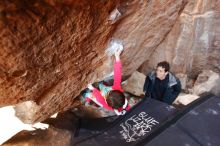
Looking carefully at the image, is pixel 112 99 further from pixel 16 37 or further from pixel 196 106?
pixel 16 37

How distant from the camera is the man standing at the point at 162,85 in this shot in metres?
4.54

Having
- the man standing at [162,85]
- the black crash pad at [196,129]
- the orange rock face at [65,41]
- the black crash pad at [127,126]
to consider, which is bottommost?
the black crash pad at [196,129]

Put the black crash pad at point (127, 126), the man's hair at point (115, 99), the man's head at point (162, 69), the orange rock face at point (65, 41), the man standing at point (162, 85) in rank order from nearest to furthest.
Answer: the orange rock face at point (65, 41) < the black crash pad at point (127, 126) < the man's hair at point (115, 99) < the man's head at point (162, 69) < the man standing at point (162, 85)

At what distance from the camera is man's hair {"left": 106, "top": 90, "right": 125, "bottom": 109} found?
3963 mm

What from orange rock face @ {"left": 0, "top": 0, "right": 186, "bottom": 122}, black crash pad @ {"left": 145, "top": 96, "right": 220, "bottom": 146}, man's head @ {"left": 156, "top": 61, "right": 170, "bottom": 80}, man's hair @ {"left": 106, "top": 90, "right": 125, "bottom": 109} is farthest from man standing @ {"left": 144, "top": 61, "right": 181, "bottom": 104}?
black crash pad @ {"left": 145, "top": 96, "right": 220, "bottom": 146}

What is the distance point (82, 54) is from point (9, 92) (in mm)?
989

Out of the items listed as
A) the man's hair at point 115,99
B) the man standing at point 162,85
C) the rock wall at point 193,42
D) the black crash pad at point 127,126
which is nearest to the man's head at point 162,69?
the man standing at point 162,85

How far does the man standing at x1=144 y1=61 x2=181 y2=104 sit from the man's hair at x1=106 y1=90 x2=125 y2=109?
780mm

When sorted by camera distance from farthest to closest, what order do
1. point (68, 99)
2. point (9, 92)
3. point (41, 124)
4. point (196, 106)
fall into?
point (41, 124)
point (68, 99)
point (196, 106)
point (9, 92)

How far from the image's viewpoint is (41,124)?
473 centimetres

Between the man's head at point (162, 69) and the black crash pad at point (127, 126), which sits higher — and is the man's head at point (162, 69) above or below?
above

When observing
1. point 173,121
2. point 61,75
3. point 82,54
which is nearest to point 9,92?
point 61,75

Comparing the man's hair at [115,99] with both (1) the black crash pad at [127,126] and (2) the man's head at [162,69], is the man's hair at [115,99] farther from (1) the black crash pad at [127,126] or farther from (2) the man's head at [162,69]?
(2) the man's head at [162,69]

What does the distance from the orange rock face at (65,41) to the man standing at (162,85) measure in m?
0.48
